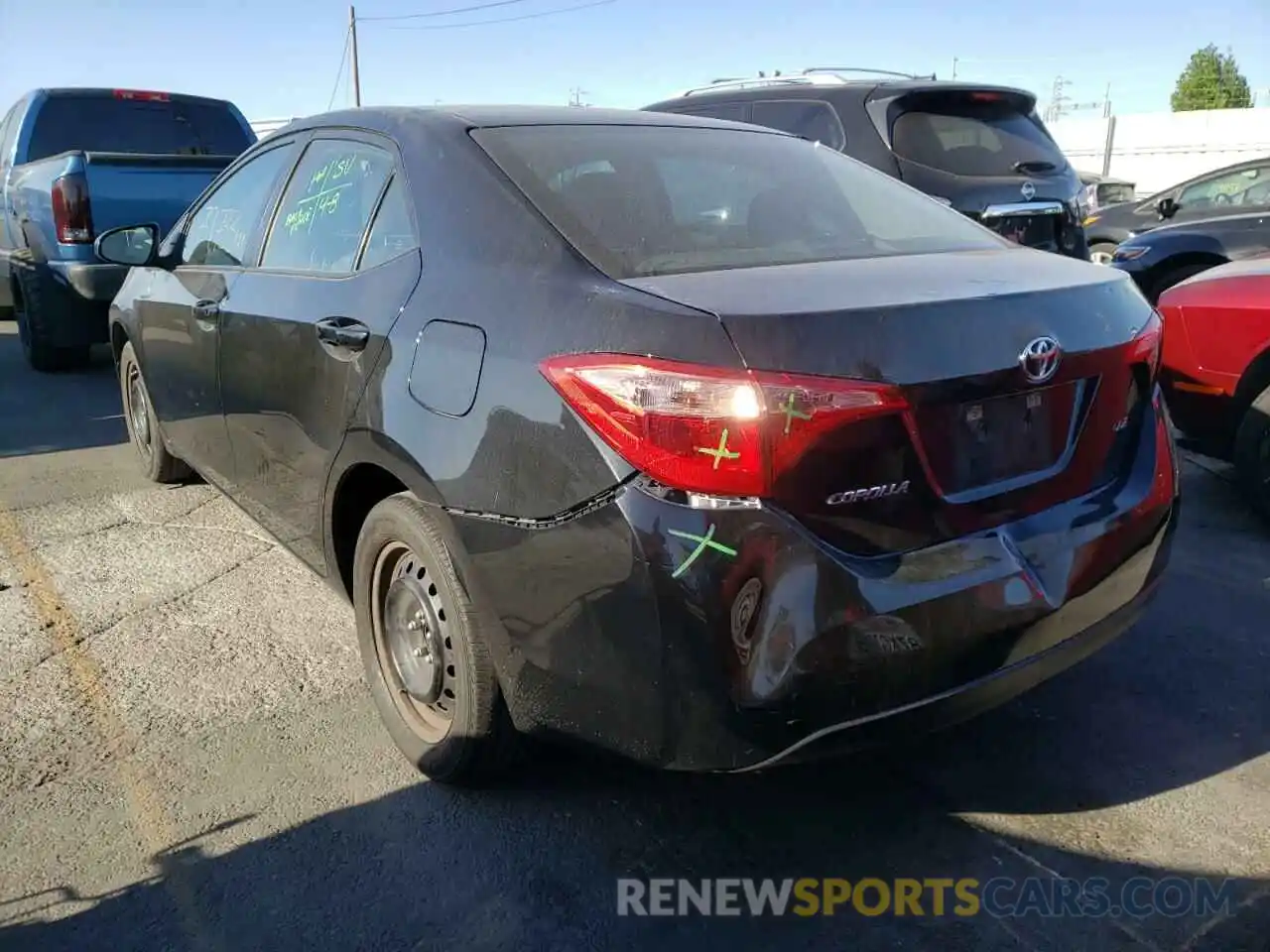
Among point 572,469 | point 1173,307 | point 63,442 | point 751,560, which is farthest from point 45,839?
point 1173,307

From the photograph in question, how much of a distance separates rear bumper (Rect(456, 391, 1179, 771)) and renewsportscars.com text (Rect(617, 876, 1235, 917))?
410 mm

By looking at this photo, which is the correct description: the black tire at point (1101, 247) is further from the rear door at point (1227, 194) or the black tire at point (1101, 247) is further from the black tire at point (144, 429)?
the black tire at point (144, 429)

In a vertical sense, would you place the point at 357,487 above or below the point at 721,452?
below

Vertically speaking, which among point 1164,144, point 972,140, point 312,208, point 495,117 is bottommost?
point 1164,144

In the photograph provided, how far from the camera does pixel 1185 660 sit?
3262 millimetres

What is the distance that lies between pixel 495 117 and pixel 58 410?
5176 mm

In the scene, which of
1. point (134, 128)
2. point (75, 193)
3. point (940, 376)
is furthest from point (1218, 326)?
point (134, 128)

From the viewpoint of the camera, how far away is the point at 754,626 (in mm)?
1923

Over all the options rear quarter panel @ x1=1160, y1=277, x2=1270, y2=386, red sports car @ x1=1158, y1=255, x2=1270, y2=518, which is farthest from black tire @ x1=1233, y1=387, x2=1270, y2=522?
rear quarter panel @ x1=1160, y1=277, x2=1270, y2=386

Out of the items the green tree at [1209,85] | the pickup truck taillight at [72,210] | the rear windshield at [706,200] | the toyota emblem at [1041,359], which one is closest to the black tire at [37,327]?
the pickup truck taillight at [72,210]

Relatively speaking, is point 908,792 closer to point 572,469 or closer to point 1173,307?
point 572,469

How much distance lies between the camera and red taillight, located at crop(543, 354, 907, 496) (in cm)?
189

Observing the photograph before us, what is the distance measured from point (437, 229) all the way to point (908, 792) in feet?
6.01

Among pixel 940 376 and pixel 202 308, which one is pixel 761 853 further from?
pixel 202 308
